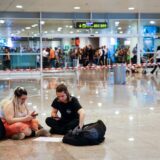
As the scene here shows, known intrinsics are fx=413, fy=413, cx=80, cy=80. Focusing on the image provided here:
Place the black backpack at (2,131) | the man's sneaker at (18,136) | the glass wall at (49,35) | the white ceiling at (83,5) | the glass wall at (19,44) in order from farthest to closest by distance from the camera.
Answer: the glass wall at (49,35), the glass wall at (19,44), the white ceiling at (83,5), the man's sneaker at (18,136), the black backpack at (2,131)

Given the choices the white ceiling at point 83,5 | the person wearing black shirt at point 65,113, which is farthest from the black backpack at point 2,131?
the white ceiling at point 83,5

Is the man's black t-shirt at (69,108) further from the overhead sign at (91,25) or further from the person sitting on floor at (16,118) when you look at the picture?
the overhead sign at (91,25)

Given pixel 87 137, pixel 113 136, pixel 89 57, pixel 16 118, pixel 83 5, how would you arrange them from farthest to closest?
pixel 89 57 < pixel 83 5 < pixel 113 136 < pixel 16 118 < pixel 87 137

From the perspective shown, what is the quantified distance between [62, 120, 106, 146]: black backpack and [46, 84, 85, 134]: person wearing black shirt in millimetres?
227

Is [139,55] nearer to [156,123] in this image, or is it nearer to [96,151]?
[156,123]

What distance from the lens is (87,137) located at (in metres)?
6.50

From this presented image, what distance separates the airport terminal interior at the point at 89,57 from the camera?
10906 millimetres

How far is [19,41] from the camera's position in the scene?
26.9 metres

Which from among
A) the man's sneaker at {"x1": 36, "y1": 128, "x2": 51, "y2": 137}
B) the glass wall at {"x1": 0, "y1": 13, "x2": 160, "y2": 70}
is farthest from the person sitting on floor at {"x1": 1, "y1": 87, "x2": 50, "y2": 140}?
the glass wall at {"x1": 0, "y1": 13, "x2": 160, "y2": 70}

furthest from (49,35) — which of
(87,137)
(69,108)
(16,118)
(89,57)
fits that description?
(87,137)

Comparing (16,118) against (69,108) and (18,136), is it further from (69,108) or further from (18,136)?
(69,108)

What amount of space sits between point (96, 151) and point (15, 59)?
21366 mm

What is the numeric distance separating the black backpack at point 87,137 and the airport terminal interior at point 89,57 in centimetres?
105

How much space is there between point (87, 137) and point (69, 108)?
2.83 feet
